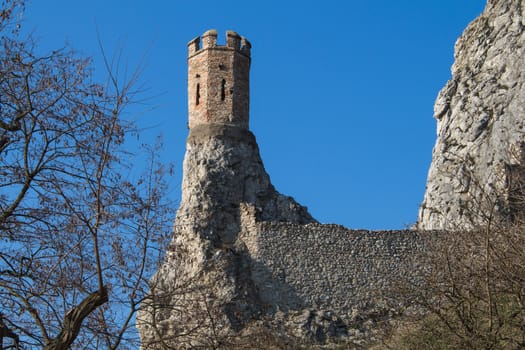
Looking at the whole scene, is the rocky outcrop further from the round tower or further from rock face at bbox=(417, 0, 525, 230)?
rock face at bbox=(417, 0, 525, 230)

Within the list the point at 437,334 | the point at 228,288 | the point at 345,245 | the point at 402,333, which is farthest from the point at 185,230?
the point at 437,334

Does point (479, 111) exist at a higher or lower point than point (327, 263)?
higher

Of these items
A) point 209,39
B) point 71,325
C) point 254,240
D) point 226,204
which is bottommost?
point 71,325

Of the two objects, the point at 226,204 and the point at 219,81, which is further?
the point at 219,81

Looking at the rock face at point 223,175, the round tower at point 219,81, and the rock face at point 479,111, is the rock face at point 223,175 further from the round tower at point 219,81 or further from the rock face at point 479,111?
the rock face at point 479,111

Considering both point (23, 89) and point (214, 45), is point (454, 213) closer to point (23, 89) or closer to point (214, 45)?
point (214, 45)

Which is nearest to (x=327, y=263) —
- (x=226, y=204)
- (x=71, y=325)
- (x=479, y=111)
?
(x=226, y=204)

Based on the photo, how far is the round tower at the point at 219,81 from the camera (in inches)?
1325

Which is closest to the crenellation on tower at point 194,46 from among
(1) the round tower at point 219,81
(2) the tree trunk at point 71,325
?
(1) the round tower at point 219,81

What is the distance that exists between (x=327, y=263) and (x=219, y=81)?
22.7 feet

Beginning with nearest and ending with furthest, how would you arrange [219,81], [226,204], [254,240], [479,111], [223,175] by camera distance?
[254,240], [226,204], [223,175], [219,81], [479,111]

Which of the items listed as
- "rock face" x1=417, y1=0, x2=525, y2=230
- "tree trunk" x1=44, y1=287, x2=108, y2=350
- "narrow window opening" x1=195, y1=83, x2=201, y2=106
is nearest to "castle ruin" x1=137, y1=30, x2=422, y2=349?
"narrow window opening" x1=195, y1=83, x2=201, y2=106

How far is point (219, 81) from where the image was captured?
111ft

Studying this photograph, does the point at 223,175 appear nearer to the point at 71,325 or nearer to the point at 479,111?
the point at 479,111
